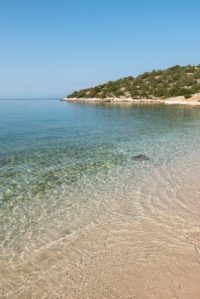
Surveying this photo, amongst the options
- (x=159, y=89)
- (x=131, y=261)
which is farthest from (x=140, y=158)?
(x=159, y=89)

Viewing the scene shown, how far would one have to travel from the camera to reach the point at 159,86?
8762 centimetres

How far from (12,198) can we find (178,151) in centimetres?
1030

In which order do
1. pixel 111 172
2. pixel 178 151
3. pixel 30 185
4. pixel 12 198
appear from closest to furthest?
1. pixel 12 198
2. pixel 30 185
3. pixel 111 172
4. pixel 178 151

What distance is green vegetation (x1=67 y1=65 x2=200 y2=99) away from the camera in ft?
249

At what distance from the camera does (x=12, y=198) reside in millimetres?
7102

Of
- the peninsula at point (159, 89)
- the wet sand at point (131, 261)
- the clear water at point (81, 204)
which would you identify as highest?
the peninsula at point (159, 89)

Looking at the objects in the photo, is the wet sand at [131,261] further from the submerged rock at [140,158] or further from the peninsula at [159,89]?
the peninsula at [159,89]

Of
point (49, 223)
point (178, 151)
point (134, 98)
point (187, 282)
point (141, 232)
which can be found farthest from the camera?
point (134, 98)

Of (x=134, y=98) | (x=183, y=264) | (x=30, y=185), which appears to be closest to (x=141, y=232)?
(x=183, y=264)

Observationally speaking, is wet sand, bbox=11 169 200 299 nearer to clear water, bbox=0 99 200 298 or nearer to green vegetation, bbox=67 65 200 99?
clear water, bbox=0 99 200 298

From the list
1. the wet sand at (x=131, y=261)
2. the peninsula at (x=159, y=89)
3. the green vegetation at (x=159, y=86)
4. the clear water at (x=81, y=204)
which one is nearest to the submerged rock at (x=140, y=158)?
the clear water at (x=81, y=204)

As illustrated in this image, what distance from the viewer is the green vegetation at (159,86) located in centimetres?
7600

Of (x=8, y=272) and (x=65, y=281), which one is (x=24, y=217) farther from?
(x=65, y=281)

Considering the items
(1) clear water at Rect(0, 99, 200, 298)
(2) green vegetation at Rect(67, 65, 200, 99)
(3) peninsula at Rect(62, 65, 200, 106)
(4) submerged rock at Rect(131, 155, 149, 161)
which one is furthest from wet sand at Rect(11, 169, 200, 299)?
(2) green vegetation at Rect(67, 65, 200, 99)
